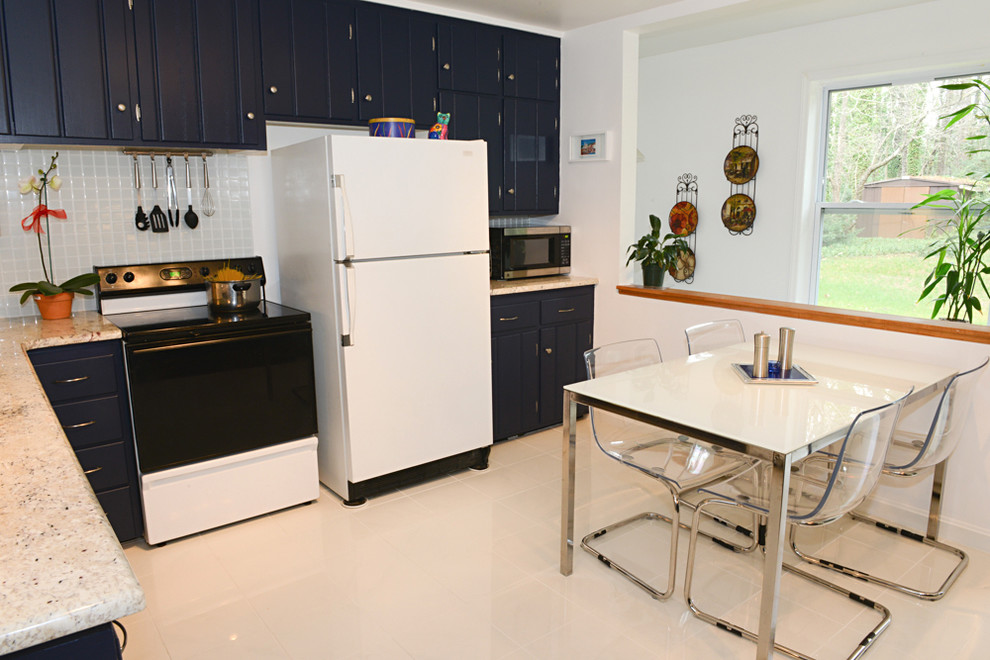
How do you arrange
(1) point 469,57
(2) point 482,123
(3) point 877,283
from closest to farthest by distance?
(1) point 469,57
(2) point 482,123
(3) point 877,283

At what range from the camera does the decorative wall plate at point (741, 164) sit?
189 inches

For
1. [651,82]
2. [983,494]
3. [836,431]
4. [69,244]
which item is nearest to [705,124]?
[651,82]

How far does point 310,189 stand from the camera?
3.11 m

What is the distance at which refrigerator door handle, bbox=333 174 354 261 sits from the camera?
293 cm

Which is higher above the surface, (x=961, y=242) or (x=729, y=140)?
(x=729, y=140)

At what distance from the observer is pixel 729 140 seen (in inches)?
195

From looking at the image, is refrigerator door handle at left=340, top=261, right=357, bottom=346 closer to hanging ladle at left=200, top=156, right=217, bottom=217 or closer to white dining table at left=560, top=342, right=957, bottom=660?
hanging ladle at left=200, top=156, right=217, bottom=217

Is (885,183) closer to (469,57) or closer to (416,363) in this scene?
(469,57)

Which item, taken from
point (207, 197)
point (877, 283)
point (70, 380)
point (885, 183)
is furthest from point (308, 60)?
point (877, 283)

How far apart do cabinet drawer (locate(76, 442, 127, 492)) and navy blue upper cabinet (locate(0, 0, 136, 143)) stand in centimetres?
124

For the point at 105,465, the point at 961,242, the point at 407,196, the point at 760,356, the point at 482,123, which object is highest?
the point at 482,123

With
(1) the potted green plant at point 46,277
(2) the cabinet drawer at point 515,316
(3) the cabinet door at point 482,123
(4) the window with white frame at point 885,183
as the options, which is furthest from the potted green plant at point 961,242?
(1) the potted green plant at point 46,277

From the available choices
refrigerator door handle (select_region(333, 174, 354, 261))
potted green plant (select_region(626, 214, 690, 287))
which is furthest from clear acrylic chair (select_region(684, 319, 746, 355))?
refrigerator door handle (select_region(333, 174, 354, 261))

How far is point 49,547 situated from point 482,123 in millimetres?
3413
